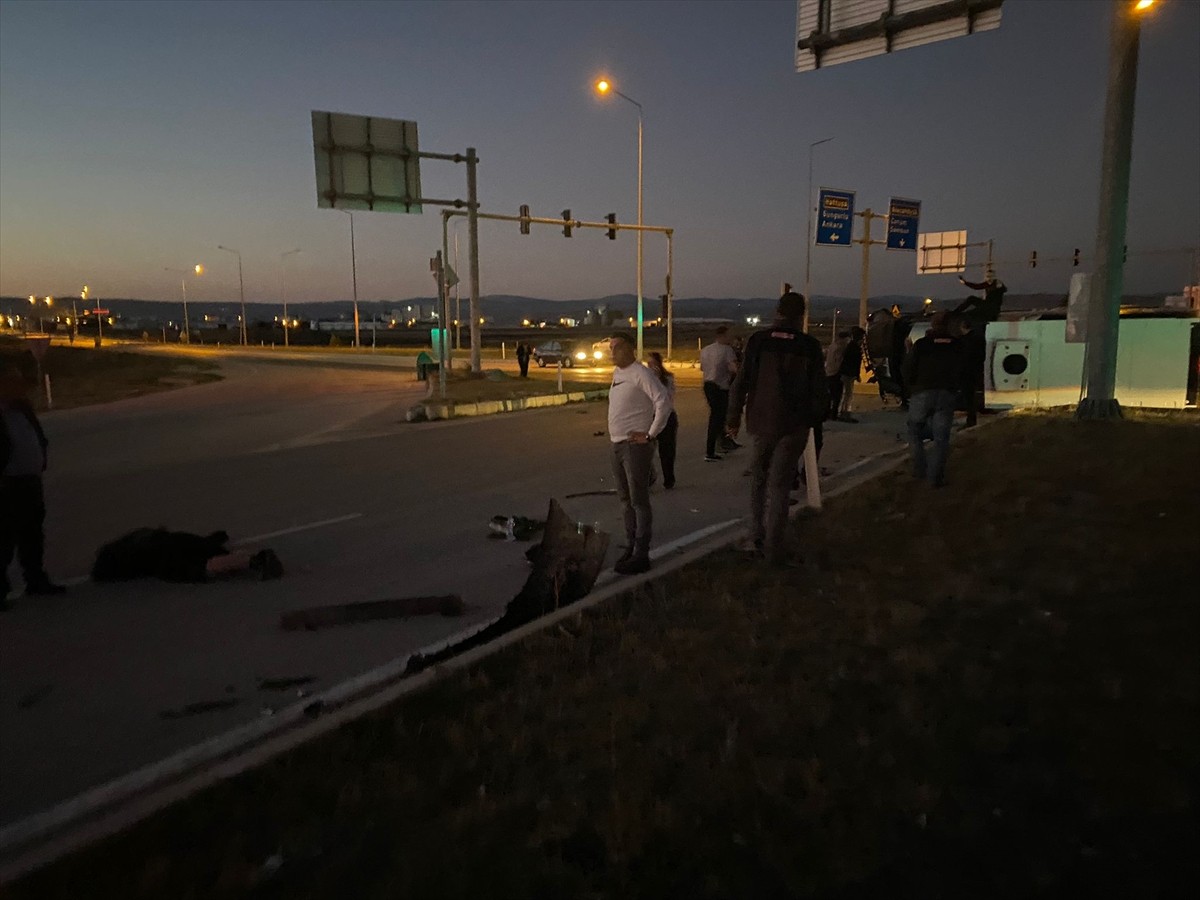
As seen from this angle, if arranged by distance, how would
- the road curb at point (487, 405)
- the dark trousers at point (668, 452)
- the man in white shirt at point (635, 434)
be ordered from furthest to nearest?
1. the road curb at point (487, 405)
2. the dark trousers at point (668, 452)
3. the man in white shirt at point (635, 434)

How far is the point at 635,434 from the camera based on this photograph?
21.4 feet

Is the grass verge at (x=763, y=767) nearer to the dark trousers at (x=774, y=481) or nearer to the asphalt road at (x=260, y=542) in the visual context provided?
the dark trousers at (x=774, y=481)

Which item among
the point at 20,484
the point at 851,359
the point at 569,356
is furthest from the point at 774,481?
the point at 569,356

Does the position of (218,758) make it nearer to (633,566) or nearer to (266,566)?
(266,566)

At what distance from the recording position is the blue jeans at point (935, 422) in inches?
364

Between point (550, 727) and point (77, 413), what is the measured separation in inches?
865

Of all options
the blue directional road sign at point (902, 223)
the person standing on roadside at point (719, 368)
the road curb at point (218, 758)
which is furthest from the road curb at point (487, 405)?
the blue directional road sign at point (902, 223)

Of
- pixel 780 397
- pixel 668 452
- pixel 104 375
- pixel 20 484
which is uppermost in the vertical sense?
pixel 780 397

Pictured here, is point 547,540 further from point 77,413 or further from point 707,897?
point 77,413

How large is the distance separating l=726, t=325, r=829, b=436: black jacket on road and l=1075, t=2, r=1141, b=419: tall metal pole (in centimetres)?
904

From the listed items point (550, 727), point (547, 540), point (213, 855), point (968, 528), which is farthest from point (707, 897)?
point (968, 528)

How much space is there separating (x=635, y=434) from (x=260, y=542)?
12.9 ft

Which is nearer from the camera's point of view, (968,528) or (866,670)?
(866,670)

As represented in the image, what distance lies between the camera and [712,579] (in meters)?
6.23
